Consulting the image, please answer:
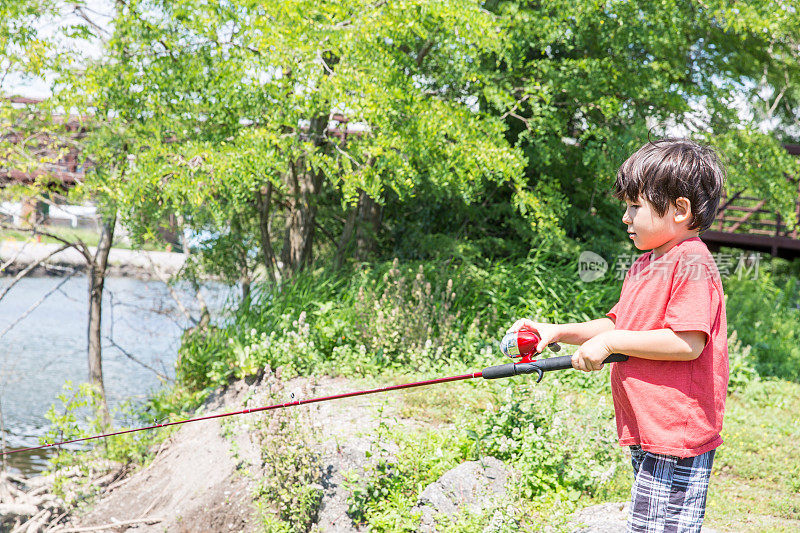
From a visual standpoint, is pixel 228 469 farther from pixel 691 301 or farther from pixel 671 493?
pixel 691 301

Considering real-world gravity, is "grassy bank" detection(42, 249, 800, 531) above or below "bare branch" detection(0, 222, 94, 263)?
below

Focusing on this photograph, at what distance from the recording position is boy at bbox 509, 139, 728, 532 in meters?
2.11

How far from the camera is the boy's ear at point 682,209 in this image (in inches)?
86.3

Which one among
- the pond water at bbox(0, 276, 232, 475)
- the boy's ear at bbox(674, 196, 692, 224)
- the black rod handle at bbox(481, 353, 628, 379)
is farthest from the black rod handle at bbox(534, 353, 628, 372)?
the pond water at bbox(0, 276, 232, 475)

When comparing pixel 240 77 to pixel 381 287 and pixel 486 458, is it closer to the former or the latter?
pixel 381 287

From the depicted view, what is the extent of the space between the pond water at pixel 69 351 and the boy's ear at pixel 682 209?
598 cm

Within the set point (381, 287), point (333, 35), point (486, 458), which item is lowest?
point (486, 458)

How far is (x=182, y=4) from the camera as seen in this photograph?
5.78 metres

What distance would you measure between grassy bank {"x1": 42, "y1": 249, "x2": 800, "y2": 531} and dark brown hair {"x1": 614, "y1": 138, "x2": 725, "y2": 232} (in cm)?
186

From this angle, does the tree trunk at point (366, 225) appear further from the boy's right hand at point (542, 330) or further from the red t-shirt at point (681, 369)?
the red t-shirt at point (681, 369)

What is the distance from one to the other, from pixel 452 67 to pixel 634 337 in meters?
4.71

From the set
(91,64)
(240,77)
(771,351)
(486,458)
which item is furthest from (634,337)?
(771,351)

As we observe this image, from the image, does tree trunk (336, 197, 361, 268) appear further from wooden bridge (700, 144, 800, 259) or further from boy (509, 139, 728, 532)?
wooden bridge (700, 144, 800, 259)

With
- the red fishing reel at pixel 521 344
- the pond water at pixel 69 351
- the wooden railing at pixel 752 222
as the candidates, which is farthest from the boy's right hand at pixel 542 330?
the wooden railing at pixel 752 222
